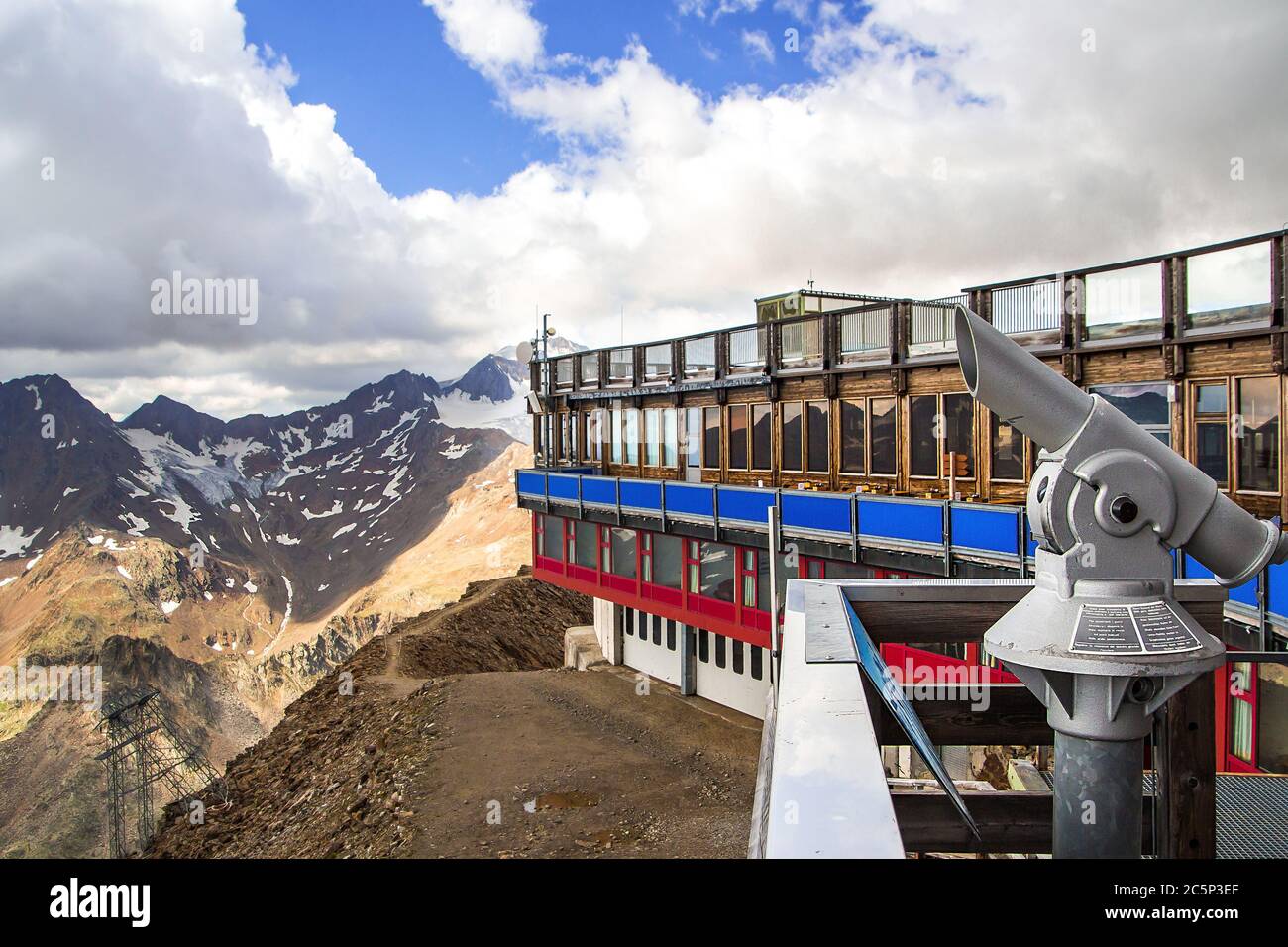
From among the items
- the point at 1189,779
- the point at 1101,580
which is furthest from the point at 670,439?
the point at 1101,580

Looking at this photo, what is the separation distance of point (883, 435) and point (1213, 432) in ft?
27.4

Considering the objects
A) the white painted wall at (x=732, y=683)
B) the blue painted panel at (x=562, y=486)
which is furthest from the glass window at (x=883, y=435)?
the blue painted panel at (x=562, y=486)

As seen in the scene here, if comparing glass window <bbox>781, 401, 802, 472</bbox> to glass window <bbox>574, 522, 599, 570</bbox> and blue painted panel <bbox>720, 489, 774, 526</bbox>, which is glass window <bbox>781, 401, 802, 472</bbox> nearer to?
blue painted panel <bbox>720, 489, 774, 526</bbox>

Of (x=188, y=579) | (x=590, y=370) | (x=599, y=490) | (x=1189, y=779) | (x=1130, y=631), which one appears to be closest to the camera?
(x=1130, y=631)

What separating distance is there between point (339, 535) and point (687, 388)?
561 feet

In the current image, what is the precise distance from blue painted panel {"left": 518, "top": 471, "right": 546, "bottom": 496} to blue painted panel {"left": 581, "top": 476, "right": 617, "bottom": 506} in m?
2.95

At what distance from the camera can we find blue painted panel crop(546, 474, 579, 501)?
33.3m

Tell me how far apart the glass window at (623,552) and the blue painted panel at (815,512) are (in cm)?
931

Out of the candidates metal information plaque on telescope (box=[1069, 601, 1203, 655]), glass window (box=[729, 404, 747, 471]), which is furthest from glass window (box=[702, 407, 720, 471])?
metal information plaque on telescope (box=[1069, 601, 1203, 655])

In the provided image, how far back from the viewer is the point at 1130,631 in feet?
10.9

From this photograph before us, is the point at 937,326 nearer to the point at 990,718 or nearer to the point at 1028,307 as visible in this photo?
the point at 1028,307
